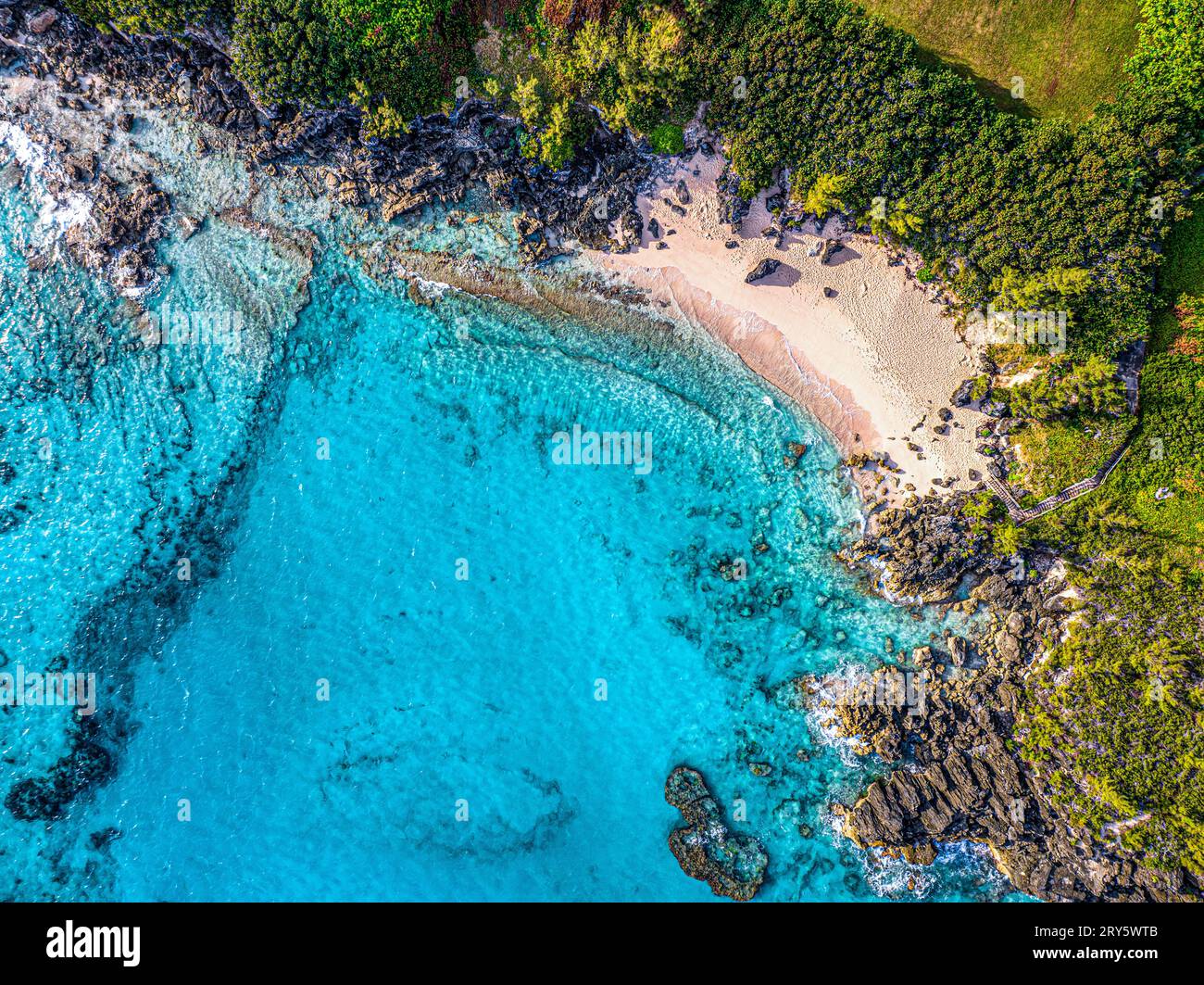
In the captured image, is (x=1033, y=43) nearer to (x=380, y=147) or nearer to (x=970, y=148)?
(x=970, y=148)

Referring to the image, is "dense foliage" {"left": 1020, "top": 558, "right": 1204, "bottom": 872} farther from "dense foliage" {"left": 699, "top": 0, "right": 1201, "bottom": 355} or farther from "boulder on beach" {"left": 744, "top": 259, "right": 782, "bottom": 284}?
"boulder on beach" {"left": 744, "top": 259, "right": 782, "bottom": 284}

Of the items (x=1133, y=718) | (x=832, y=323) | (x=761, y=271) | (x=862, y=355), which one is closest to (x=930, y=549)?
(x=862, y=355)

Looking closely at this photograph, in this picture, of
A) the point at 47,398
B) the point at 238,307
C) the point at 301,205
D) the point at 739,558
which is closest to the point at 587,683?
the point at 739,558

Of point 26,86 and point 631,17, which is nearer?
point 631,17

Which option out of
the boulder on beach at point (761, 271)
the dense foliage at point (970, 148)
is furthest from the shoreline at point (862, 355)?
the dense foliage at point (970, 148)

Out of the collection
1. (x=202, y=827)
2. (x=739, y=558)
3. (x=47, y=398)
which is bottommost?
(x=202, y=827)

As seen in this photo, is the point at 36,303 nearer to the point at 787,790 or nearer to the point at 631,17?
the point at 631,17

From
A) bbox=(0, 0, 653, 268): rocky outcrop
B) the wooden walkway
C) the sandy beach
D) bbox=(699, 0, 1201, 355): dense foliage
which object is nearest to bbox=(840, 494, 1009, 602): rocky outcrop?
the sandy beach
